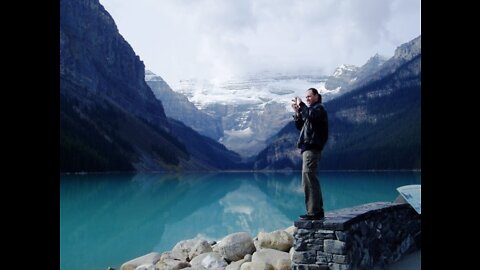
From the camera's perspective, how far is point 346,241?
24.9 feet

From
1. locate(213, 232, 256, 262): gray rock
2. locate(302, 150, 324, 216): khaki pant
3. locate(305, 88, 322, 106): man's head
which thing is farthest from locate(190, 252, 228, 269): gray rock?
locate(305, 88, 322, 106): man's head

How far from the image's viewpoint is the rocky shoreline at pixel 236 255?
1041 centimetres

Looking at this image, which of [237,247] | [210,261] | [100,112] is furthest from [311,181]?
[100,112]

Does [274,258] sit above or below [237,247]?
above

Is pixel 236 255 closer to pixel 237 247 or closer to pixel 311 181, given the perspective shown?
pixel 237 247

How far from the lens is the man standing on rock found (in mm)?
7645

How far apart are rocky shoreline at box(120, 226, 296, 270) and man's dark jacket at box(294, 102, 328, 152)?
3140 millimetres

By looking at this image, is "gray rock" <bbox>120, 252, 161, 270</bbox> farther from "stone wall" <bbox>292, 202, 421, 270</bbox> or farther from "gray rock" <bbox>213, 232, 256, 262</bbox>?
"stone wall" <bbox>292, 202, 421, 270</bbox>

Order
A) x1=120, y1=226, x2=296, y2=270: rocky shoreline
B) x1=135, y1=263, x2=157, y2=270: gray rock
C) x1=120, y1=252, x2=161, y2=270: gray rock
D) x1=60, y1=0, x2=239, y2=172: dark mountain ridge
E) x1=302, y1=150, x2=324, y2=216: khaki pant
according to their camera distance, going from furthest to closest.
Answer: x1=60, y1=0, x2=239, y2=172: dark mountain ridge < x1=120, y1=252, x2=161, y2=270: gray rock < x1=135, y1=263, x2=157, y2=270: gray rock < x1=120, y1=226, x2=296, y2=270: rocky shoreline < x1=302, y1=150, x2=324, y2=216: khaki pant

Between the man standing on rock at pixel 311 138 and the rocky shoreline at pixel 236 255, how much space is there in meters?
2.40

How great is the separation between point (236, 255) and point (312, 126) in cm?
545
